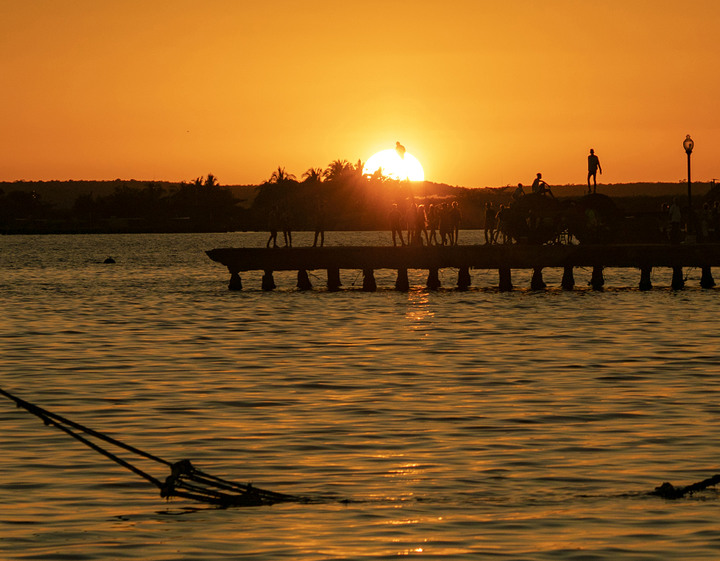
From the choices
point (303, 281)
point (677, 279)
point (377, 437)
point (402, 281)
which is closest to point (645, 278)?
point (677, 279)

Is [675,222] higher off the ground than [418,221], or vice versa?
[418,221]

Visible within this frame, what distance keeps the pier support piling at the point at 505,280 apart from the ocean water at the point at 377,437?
1334 centimetres

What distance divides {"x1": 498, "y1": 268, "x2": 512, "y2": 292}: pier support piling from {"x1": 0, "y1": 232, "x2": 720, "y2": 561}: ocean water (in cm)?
1334

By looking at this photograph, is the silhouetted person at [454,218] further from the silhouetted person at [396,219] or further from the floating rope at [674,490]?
the floating rope at [674,490]

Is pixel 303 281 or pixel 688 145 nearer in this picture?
pixel 688 145

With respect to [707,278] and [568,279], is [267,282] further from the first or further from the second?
[707,278]

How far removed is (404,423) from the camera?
663 inches

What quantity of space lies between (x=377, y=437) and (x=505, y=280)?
3425 centimetres

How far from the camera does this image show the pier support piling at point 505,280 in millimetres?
48994

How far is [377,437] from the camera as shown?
1567 cm

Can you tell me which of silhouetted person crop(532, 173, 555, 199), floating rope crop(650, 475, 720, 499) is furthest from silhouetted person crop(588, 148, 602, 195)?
floating rope crop(650, 475, 720, 499)

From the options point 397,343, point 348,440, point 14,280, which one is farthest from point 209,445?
point 14,280

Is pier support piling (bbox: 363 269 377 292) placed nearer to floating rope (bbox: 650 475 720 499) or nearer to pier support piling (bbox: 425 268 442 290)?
pier support piling (bbox: 425 268 442 290)

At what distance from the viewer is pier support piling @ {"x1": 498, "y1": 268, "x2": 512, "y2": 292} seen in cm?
4899
